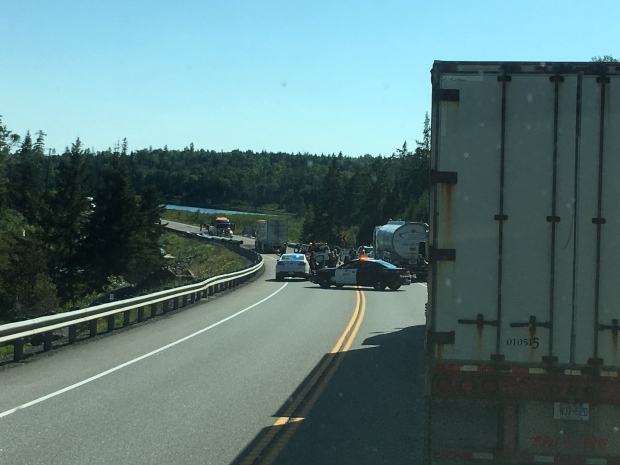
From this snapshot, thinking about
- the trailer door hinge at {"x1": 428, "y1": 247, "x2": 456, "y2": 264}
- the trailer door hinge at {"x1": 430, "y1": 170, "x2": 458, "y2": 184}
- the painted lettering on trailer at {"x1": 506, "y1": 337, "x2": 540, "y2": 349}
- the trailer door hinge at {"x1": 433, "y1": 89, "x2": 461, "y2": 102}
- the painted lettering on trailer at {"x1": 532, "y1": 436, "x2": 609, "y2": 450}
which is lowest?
the painted lettering on trailer at {"x1": 532, "y1": 436, "x2": 609, "y2": 450}

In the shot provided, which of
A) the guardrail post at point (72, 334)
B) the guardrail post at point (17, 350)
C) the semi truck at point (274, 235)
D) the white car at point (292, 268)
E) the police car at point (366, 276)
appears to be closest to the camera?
the guardrail post at point (17, 350)

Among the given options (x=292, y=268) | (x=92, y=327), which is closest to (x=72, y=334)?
(x=92, y=327)

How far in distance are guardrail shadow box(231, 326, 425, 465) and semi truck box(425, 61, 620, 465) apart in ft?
5.54

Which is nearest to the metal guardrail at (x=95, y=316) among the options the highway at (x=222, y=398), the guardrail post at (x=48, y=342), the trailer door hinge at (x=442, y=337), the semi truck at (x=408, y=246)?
the guardrail post at (x=48, y=342)

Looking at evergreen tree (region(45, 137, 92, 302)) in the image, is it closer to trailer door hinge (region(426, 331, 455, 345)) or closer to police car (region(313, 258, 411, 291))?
police car (region(313, 258, 411, 291))

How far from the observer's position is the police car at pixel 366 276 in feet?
139

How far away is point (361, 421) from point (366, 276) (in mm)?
32306

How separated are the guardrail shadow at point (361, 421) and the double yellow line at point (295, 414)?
0.02m

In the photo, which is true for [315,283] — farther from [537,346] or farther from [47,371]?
[537,346]

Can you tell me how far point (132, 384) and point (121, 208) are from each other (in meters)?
62.1

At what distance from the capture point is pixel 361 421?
10445 mm

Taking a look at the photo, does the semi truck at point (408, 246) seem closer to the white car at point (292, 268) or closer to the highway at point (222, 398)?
the white car at point (292, 268)

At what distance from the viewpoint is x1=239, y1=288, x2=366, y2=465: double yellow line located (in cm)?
864

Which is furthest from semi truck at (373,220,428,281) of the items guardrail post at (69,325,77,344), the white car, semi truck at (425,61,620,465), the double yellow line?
semi truck at (425,61,620,465)
